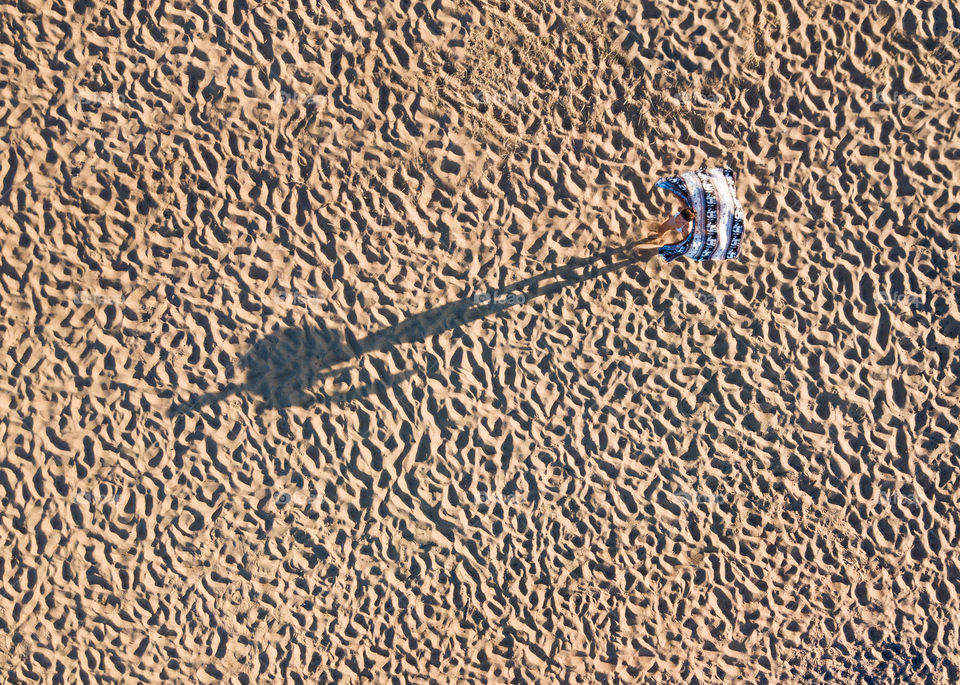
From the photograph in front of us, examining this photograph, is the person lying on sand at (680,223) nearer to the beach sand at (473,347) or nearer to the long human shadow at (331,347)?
the beach sand at (473,347)

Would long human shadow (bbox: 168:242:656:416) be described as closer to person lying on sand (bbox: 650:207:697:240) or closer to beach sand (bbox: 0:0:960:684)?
beach sand (bbox: 0:0:960:684)

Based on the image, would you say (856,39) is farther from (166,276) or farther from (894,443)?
(166,276)

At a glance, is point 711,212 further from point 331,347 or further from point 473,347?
point 331,347

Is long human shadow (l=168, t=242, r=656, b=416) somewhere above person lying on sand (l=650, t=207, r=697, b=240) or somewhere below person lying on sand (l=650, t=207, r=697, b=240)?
below

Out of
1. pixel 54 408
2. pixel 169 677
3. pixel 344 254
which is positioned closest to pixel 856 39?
pixel 344 254

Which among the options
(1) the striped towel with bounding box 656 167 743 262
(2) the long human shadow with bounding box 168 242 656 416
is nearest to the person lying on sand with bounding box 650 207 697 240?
(1) the striped towel with bounding box 656 167 743 262

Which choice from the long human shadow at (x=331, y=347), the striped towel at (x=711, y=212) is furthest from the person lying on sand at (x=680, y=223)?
the long human shadow at (x=331, y=347)

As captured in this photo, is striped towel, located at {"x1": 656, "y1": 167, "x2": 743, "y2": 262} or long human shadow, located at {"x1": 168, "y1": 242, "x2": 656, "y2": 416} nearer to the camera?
striped towel, located at {"x1": 656, "y1": 167, "x2": 743, "y2": 262}
